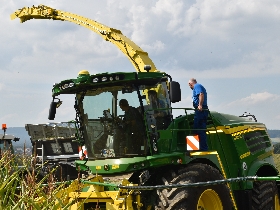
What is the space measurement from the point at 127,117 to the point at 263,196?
10.0ft

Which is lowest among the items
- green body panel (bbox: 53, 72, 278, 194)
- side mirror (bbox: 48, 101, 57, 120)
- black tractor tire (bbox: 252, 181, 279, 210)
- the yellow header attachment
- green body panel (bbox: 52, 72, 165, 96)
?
black tractor tire (bbox: 252, 181, 279, 210)

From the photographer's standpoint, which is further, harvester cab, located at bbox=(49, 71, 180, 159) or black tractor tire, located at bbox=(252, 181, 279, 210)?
black tractor tire, located at bbox=(252, 181, 279, 210)

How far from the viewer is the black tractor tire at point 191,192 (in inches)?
237

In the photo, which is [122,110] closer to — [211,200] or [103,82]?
[103,82]

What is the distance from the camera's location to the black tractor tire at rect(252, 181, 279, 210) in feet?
25.9

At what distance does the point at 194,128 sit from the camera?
287 inches

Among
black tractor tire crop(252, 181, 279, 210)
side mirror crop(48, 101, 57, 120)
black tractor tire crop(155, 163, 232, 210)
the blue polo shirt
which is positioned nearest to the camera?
black tractor tire crop(155, 163, 232, 210)

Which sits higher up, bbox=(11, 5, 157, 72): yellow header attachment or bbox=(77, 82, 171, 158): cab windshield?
bbox=(11, 5, 157, 72): yellow header attachment

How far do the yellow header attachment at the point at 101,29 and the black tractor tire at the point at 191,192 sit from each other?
561 cm

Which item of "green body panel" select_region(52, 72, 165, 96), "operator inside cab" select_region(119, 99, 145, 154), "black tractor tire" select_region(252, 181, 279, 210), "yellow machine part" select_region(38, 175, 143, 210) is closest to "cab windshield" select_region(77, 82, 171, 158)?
"operator inside cab" select_region(119, 99, 145, 154)

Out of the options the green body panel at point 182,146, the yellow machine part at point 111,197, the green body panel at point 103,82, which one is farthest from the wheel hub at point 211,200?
the green body panel at point 103,82

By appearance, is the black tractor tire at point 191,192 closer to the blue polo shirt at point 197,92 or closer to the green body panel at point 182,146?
the green body panel at point 182,146

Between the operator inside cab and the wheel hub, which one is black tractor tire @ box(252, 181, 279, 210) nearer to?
the wheel hub

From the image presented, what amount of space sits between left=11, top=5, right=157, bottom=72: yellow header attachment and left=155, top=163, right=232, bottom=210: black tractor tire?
5.61 metres
